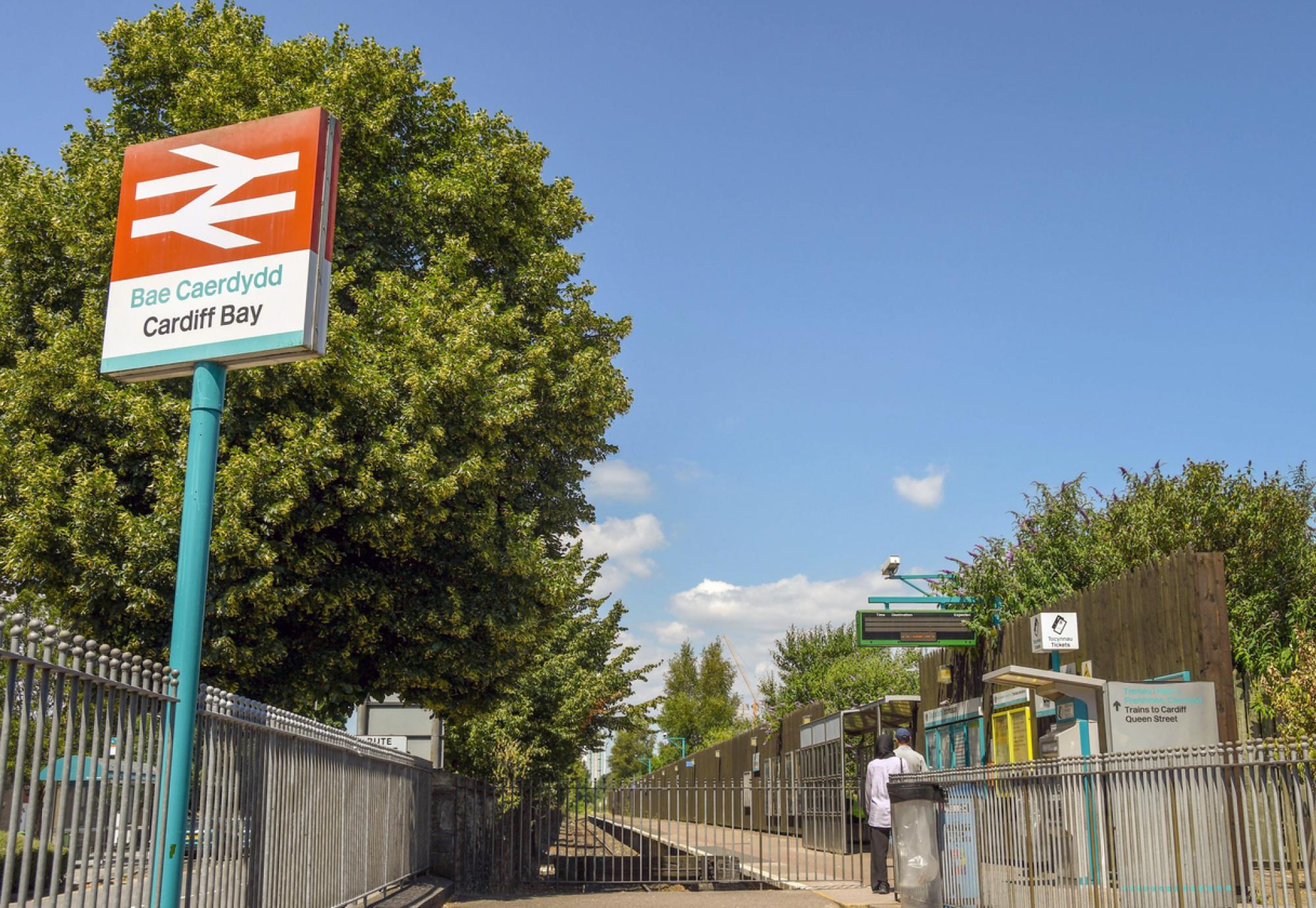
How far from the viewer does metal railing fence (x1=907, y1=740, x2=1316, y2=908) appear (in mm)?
6578

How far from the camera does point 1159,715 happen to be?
11469 millimetres

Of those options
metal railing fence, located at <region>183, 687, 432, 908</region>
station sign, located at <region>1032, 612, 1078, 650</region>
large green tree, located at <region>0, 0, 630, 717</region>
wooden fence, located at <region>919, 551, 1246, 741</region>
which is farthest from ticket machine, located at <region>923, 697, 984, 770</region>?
metal railing fence, located at <region>183, 687, 432, 908</region>

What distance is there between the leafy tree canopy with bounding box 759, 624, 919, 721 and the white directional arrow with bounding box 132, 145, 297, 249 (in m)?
39.1

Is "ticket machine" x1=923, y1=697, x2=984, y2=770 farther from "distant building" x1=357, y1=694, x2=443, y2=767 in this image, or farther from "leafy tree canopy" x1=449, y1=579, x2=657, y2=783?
"distant building" x1=357, y1=694, x2=443, y2=767

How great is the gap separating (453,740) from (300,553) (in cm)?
1375

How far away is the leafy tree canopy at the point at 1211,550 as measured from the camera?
21078mm

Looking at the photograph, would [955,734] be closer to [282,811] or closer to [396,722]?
[282,811]

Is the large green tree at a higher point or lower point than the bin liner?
higher

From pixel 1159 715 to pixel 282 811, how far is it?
8216 millimetres

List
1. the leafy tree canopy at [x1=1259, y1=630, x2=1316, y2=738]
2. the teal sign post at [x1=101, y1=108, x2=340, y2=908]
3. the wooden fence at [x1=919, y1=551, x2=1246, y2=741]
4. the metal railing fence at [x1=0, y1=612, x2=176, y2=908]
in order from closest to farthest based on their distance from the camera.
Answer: the metal railing fence at [x1=0, y1=612, x2=176, y2=908] < the teal sign post at [x1=101, y1=108, x2=340, y2=908] < the wooden fence at [x1=919, y1=551, x2=1246, y2=741] < the leafy tree canopy at [x1=1259, y1=630, x2=1316, y2=738]

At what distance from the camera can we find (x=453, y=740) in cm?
2609

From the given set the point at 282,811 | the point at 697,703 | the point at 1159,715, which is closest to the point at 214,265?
the point at 282,811

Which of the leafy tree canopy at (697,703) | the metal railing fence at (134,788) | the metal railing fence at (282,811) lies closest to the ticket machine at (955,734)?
the metal railing fence at (282,811)

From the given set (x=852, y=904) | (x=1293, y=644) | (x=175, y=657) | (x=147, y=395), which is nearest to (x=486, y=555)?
(x=147, y=395)
